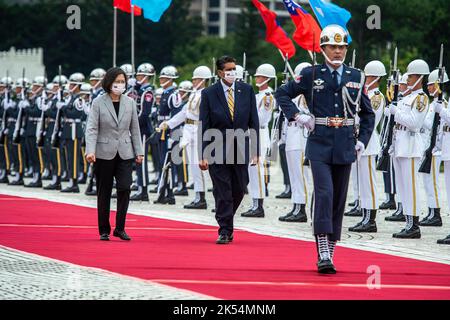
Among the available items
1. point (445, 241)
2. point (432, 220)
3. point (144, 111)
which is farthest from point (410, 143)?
point (144, 111)

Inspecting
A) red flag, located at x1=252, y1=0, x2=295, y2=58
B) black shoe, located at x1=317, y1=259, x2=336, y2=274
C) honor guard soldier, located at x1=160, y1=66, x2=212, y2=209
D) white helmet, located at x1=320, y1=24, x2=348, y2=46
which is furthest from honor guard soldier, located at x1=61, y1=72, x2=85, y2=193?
black shoe, located at x1=317, y1=259, x2=336, y2=274

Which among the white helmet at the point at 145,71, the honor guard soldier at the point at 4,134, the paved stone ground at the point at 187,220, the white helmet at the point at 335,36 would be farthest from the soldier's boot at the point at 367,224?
the honor guard soldier at the point at 4,134

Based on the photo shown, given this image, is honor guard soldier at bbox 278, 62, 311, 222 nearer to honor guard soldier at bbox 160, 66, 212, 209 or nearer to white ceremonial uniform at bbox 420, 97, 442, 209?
white ceremonial uniform at bbox 420, 97, 442, 209

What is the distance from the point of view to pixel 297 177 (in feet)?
59.5

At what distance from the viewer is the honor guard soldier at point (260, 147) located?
1859 cm

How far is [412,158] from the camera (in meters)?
15.8

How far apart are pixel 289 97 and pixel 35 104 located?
1508 centimetres

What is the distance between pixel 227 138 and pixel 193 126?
7.00 meters

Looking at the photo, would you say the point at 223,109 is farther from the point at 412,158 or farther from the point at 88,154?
the point at 412,158

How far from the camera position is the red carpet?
403 inches

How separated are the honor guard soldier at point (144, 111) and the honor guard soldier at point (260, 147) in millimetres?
2219
